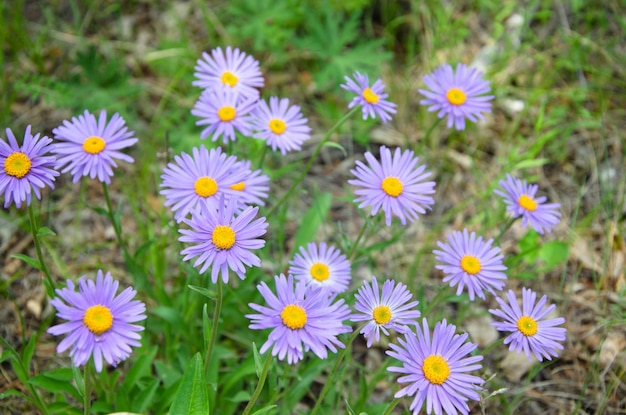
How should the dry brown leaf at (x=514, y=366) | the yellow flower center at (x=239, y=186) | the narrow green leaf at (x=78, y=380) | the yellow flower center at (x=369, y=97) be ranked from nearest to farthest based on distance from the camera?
the narrow green leaf at (x=78, y=380)
the yellow flower center at (x=239, y=186)
the yellow flower center at (x=369, y=97)
the dry brown leaf at (x=514, y=366)

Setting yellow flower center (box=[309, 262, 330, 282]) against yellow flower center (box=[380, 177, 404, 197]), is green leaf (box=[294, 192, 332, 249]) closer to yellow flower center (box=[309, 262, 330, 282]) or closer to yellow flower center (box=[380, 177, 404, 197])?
yellow flower center (box=[309, 262, 330, 282])

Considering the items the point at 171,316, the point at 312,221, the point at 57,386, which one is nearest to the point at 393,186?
the point at 312,221

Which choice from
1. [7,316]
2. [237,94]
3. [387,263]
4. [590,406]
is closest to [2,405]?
[7,316]

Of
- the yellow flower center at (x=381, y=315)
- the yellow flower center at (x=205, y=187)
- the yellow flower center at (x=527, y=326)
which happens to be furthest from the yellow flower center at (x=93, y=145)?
the yellow flower center at (x=527, y=326)

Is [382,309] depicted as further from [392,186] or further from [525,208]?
[525,208]

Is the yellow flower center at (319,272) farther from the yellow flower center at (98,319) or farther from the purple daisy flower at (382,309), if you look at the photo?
the yellow flower center at (98,319)

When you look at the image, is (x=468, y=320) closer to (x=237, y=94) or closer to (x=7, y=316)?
(x=237, y=94)
